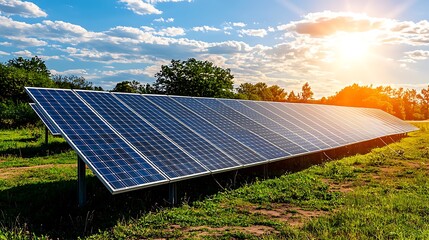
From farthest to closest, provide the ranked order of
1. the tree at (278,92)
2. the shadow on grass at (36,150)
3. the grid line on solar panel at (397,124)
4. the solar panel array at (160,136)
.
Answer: the tree at (278,92) < the grid line on solar panel at (397,124) < the shadow on grass at (36,150) < the solar panel array at (160,136)

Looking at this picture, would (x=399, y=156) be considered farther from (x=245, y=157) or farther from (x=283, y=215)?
(x=283, y=215)

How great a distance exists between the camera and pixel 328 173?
604 inches

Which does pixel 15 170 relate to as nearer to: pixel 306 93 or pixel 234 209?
pixel 234 209

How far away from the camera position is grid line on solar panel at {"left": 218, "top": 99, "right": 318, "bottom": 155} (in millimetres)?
15586

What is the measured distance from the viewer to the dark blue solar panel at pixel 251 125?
15.4 metres

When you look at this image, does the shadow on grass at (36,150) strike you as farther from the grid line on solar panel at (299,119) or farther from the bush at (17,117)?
the bush at (17,117)

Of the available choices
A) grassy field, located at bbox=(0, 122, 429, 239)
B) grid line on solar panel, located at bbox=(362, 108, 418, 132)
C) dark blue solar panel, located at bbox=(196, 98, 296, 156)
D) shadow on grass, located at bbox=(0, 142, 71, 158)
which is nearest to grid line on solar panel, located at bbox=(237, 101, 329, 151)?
dark blue solar panel, located at bbox=(196, 98, 296, 156)

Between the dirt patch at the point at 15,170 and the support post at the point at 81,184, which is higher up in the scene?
the support post at the point at 81,184

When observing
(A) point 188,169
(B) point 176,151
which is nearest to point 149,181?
(A) point 188,169

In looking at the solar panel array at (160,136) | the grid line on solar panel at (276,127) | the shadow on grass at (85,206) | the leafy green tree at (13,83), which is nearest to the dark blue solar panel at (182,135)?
the solar panel array at (160,136)

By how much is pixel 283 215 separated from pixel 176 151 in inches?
141

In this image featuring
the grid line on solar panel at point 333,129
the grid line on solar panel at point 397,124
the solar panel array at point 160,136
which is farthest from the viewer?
the grid line on solar panel at point 397,124

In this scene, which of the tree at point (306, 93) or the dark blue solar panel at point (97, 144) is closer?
the dark blue solar panel at point (97, 144)

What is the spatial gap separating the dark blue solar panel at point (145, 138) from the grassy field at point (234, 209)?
3.25ft
